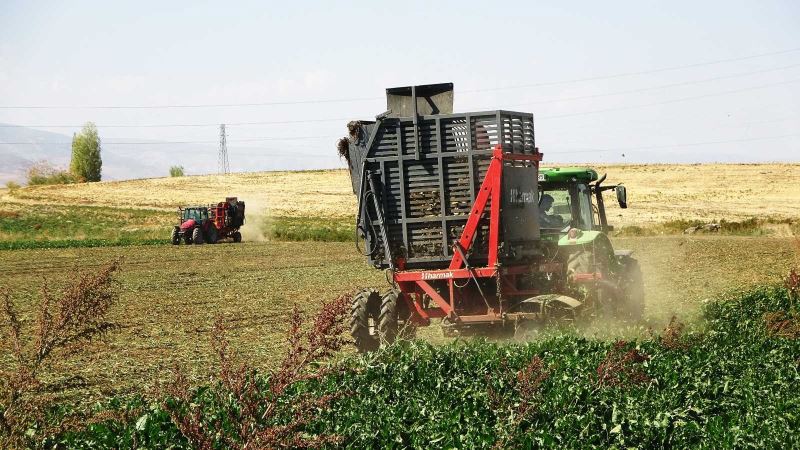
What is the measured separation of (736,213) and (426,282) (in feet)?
161

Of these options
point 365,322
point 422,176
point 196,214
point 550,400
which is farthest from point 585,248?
point 196,214

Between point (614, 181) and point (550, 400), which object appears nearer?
point (550, 400)

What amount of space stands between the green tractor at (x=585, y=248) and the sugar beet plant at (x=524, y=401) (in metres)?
2.82

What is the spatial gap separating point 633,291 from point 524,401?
10.3m

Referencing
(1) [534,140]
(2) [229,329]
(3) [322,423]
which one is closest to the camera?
(3) [322,423]

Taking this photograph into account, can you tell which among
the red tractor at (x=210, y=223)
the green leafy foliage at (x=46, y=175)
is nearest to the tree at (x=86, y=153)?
the green leafy foliage at (x=46, y=175)

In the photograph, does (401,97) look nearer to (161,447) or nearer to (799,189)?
(161,447)

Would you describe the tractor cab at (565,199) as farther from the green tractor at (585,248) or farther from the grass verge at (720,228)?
the grass verge at (720,228)

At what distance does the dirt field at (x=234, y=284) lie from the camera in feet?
48.7

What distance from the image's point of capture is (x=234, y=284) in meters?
28.5

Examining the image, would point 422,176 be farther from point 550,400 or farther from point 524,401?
point 524,401

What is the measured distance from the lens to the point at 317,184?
3536 inches

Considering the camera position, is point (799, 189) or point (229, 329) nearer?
point (229, 329)

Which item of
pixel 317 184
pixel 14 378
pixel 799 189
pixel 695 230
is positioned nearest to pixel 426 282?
pixel 14 378
